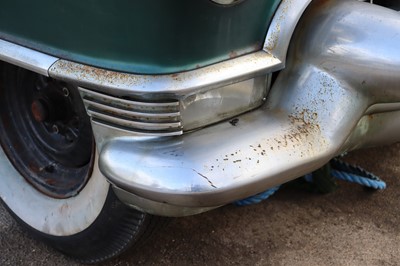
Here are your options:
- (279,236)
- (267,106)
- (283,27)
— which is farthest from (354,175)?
(283,27)

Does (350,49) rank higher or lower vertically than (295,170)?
higher

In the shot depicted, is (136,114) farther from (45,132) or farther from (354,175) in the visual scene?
(354,175)

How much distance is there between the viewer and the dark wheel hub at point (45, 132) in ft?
6.19

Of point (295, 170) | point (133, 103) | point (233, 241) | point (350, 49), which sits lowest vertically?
point (233, 241)

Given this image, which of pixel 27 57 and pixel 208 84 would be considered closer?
pixel 208 84

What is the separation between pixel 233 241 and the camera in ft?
6.84

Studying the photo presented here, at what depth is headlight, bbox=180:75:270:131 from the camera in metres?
1.40

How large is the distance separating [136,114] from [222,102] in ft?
0.78

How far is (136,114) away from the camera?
1372mm

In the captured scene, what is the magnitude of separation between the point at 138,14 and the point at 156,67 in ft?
0.45

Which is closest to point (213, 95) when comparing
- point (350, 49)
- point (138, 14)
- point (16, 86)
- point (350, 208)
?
point (138, 14)

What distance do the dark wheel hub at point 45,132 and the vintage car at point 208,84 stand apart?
24 centimetres

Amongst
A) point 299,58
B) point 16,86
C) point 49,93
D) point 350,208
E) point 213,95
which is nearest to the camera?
point 213,95

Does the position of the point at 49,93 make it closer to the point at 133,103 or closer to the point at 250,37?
the point at 133,103
